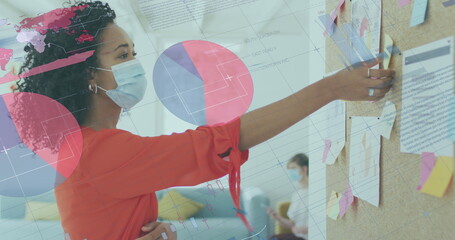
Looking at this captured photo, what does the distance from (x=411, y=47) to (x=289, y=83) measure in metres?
0.22

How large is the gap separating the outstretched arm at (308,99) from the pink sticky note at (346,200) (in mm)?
191

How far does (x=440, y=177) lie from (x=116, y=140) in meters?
0.53

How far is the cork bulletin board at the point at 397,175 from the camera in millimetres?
702

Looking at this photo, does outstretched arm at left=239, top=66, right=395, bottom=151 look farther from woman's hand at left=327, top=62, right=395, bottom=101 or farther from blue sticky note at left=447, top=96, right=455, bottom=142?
blue sticky note at left=447, top=96, right=455, bottom=142

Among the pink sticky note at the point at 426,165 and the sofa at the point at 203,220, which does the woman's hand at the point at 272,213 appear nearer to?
the sofa at the point at 203,220

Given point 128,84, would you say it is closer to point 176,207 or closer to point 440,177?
point 176,207

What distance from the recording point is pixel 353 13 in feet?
2.73

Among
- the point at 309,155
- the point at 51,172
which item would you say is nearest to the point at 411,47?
the point at 309,155

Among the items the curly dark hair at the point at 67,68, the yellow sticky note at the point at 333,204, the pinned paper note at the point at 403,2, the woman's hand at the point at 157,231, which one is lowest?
the yellow sticky note at the point at 333,204

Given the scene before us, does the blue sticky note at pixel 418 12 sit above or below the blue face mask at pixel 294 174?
above

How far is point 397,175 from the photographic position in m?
0.79
